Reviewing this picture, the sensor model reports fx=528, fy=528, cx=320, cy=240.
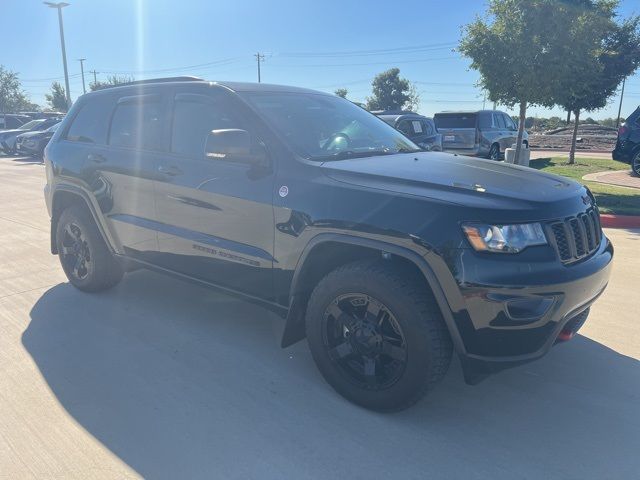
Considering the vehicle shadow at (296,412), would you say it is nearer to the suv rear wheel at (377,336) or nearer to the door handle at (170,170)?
the suv rear wheel at (377,336)

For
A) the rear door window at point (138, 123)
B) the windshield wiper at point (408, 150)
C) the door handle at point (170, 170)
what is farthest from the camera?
the rear door window at point (138, 123)

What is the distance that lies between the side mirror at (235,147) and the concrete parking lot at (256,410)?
1377mm

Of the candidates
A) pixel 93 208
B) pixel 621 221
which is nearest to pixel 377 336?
pixel 93 208

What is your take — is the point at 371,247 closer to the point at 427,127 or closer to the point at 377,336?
the point at 377,336

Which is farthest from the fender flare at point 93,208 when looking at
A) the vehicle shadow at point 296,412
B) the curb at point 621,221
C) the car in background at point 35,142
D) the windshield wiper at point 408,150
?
the car in background at point 35,142

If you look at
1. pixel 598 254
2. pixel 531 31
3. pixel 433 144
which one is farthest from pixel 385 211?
pixel 433 144

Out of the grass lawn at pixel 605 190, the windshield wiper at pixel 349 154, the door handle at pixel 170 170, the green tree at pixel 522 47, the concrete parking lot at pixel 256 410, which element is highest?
the green tree at pixel 522 47

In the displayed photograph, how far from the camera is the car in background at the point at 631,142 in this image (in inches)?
489

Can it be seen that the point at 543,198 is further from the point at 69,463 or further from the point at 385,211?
the point at 69,463

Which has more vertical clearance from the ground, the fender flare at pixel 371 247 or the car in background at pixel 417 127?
the car in background at pixel 417 127

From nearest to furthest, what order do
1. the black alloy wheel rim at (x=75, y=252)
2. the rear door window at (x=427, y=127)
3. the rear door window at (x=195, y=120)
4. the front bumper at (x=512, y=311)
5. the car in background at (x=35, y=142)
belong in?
the front bumper at (x=512, y=311) < the rear door window at (x=195, y=120) < the black alloy wheel rim at (x=75, y=252) < the rear door window at (x=427, y=127) < the car in background at (x=35, y=142)

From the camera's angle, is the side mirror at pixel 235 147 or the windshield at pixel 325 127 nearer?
the side mirror at pixel 235 147

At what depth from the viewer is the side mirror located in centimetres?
325

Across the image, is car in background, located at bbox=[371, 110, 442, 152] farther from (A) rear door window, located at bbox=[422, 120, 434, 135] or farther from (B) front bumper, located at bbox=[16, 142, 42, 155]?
Answer: (B) front bumper, located at bbox=[16, 142, 42, 155]
